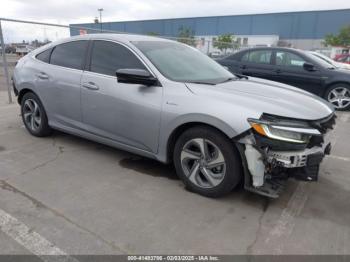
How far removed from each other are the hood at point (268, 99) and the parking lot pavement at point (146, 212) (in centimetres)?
95

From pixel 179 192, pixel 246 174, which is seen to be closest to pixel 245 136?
pixel 246 174

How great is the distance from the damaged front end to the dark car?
17.7ft

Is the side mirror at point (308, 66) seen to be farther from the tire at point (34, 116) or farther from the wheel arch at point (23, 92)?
the wheel arch at point (23, 92)

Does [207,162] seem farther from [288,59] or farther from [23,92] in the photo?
[288,59]

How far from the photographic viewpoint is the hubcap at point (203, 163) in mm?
2980

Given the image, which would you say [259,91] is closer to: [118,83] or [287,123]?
[287,123]

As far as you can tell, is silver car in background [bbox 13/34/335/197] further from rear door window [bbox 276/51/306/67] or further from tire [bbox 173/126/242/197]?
rear door window [bbox 276/51/306/67]

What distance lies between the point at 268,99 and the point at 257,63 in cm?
567

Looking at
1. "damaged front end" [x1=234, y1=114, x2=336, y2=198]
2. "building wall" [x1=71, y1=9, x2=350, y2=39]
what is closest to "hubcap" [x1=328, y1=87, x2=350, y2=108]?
"damaged front end" [x1=234, y1=114, x2=336, y2=198]

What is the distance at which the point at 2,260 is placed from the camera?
2.17 metres

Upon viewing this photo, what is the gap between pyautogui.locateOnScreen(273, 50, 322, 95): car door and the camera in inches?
301

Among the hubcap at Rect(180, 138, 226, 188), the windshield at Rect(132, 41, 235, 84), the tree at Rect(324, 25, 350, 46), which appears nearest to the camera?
the hubcap at Rect(180, 138, 226, 188)

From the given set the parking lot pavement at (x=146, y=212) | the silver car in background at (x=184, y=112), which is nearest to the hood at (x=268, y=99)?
the silver car in background at (x=184, y=112)

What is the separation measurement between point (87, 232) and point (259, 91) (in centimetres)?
221
